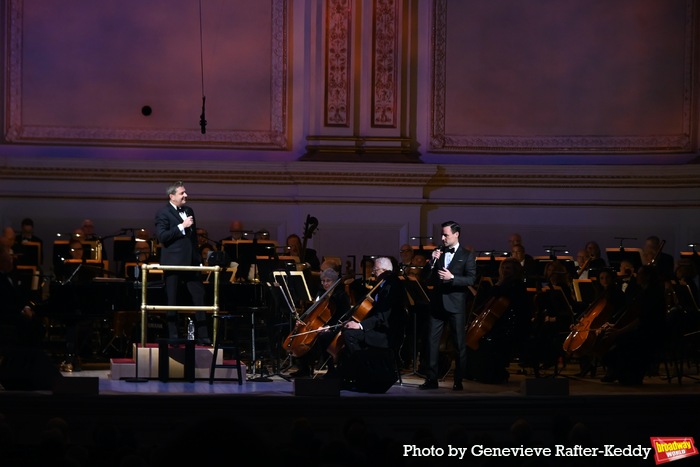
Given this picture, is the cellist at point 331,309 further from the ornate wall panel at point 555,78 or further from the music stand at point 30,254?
the ornate wall panel at point 555,78

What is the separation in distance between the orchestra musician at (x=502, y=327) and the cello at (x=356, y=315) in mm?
1133

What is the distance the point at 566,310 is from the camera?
33.3 feet

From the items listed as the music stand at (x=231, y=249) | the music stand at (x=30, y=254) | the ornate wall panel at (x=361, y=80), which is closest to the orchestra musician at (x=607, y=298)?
the music stand at (x=231, y=249)

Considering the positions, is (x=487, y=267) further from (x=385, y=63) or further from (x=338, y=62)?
(x=338, y=62)

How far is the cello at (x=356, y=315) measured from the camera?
28.1ft

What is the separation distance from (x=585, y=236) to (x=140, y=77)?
5.95m

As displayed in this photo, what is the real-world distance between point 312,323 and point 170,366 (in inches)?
46.2

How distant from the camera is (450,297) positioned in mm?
8672

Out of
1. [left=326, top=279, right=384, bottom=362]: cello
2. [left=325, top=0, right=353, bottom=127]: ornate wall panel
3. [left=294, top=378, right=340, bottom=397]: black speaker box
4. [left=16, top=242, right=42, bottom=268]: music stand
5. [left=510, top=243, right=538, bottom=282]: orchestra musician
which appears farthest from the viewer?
[left=325, top=0, right=353, bottom=127]: ornate wall panel

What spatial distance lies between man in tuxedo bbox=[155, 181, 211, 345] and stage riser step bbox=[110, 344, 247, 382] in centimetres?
24

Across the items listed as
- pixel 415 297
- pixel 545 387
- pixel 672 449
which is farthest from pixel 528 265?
pixel 672 449

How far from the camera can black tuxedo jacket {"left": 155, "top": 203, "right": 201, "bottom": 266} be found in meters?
8.90

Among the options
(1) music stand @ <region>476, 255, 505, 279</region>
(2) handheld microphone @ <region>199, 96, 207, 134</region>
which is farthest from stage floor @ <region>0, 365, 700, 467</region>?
(2) handheld microphone @ <region>199, 96, 207, 134</region>

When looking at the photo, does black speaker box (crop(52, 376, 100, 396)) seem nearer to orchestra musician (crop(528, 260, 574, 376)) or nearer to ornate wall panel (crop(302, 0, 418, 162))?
orchestra musician (crop(528, 260, 574, 376))
